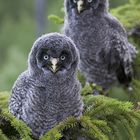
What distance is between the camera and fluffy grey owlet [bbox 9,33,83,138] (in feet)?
20.7

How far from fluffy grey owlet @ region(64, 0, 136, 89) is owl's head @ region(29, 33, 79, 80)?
247cm

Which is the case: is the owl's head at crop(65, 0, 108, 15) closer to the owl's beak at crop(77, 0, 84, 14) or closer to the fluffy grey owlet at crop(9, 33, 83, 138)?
the owl's beak at crop(77, 0, 84, 14)

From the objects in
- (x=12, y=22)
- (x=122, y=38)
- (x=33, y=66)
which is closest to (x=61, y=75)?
(x=33, y=66)

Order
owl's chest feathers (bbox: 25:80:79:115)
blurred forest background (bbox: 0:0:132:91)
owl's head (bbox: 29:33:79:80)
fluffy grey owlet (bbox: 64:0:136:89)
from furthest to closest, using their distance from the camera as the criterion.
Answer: blurred forest background (bbox: 0:0:132:91)
fluffy grey owlet (bbox: 64:0:136:89)
owl's chest feathers (bbox: 25:80:79:115)
owl's head (bbox: 29:33:79:80)

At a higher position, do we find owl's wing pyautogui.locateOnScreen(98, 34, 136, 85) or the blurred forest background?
owl's wing pyautogui.locateOnScreen(98, 34, 136, 85)

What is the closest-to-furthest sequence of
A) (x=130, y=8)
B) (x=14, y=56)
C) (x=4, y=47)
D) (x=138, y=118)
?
(x=138, y=118), (x=130, y=8), (x=14, y=56), (x=4, y=47)

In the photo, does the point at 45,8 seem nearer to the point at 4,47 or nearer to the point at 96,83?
the point at 4,47

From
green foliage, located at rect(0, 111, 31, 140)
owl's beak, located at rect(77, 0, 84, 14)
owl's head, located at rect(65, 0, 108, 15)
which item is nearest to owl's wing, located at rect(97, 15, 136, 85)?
owl's head, located at rect(65, 0, 108, 15)

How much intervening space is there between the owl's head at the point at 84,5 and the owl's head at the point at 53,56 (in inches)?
88.3

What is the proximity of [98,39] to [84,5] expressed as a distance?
0.51 metres

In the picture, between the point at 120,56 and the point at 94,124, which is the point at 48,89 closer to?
the point at 94,124

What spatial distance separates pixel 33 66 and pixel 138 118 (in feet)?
3.54

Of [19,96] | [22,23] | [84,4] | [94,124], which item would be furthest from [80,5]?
[22,23]

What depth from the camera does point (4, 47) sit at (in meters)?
26.1
